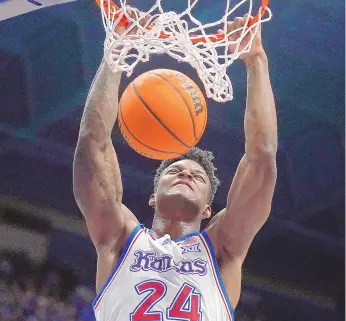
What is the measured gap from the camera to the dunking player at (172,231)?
218cm

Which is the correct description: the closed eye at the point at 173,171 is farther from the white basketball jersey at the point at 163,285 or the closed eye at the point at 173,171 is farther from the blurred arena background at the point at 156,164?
the blurred arena background at the point at 156,164

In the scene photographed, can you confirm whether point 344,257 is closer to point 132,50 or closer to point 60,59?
point 60,59

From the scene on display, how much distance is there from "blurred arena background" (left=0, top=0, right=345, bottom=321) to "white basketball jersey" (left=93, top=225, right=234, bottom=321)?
6.28 ft

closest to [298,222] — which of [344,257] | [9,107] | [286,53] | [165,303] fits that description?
[344,257]

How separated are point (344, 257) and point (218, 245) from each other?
298 centimetres

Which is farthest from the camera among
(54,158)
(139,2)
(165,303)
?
(54,158)

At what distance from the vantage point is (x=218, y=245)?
7.79ft

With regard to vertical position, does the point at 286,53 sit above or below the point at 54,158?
above

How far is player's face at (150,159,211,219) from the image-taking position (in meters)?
2.45

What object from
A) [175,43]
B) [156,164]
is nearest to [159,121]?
[175,43]

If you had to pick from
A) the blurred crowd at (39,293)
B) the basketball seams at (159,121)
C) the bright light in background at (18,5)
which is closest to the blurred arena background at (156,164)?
the blurred crowd at (39,293)

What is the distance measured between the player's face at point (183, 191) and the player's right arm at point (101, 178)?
0.59 ft

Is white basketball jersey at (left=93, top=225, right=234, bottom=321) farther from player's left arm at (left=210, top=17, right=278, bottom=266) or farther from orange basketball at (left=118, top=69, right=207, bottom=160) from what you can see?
orange basketball at (left=118, top=69, right=207, bottom=160)

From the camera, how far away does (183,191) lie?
8.03 ft
